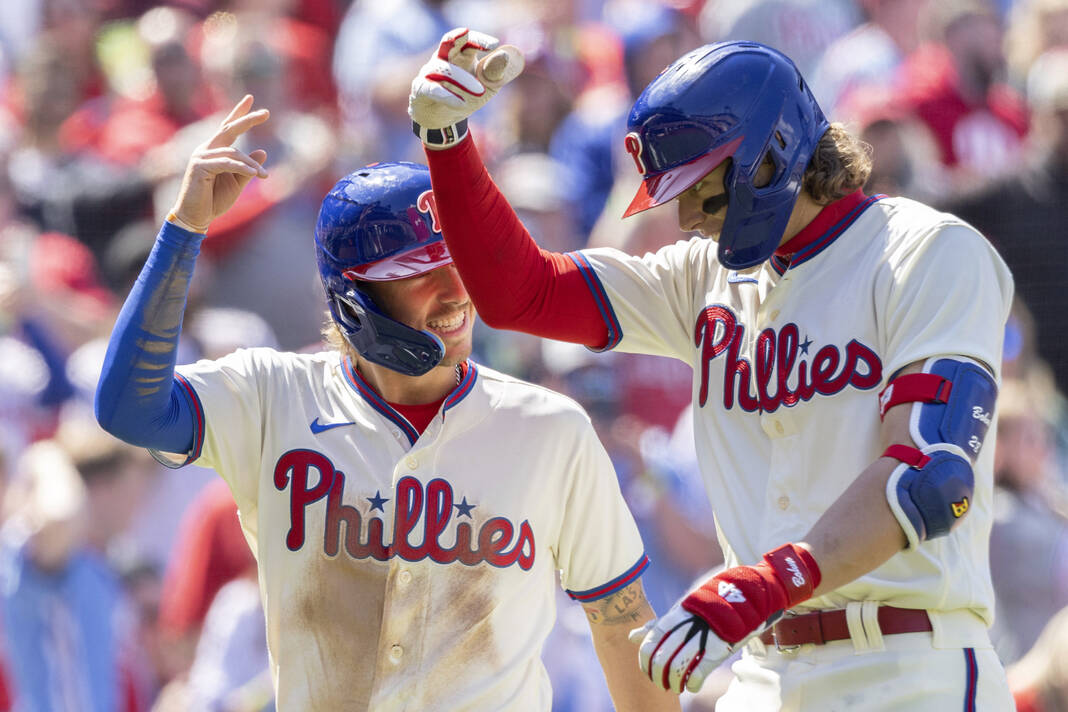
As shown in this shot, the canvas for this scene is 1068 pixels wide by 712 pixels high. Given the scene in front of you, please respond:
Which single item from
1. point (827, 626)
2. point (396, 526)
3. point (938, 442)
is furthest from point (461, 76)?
point (827, 626)

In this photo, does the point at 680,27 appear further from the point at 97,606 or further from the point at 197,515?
the point at 97,606

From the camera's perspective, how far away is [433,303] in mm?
3498

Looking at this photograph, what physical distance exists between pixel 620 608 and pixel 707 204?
1.07 meters

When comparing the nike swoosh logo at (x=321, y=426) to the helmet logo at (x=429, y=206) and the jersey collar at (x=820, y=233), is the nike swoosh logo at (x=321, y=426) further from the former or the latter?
the jersey collar at (x=820, y=233)

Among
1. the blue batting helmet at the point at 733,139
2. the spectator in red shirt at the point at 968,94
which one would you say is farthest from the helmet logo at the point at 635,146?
the spectator in red shirt at the point at 968,94

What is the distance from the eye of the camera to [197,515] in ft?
22.5

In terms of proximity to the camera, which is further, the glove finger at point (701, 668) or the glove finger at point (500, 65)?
the glove finger at point (500, 65)

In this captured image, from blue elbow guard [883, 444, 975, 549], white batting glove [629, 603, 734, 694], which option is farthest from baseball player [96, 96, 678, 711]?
blue elbow guard [883, 444, 975, 549]

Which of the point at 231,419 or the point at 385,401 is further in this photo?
the point at 385,401

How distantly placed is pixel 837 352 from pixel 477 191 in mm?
830

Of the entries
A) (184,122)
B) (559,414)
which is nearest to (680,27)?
(184,122)

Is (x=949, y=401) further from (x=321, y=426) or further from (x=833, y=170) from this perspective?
(x=321, y=426)

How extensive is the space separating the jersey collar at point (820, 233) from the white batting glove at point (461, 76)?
2.34 ft

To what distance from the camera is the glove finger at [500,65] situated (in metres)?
2.95
